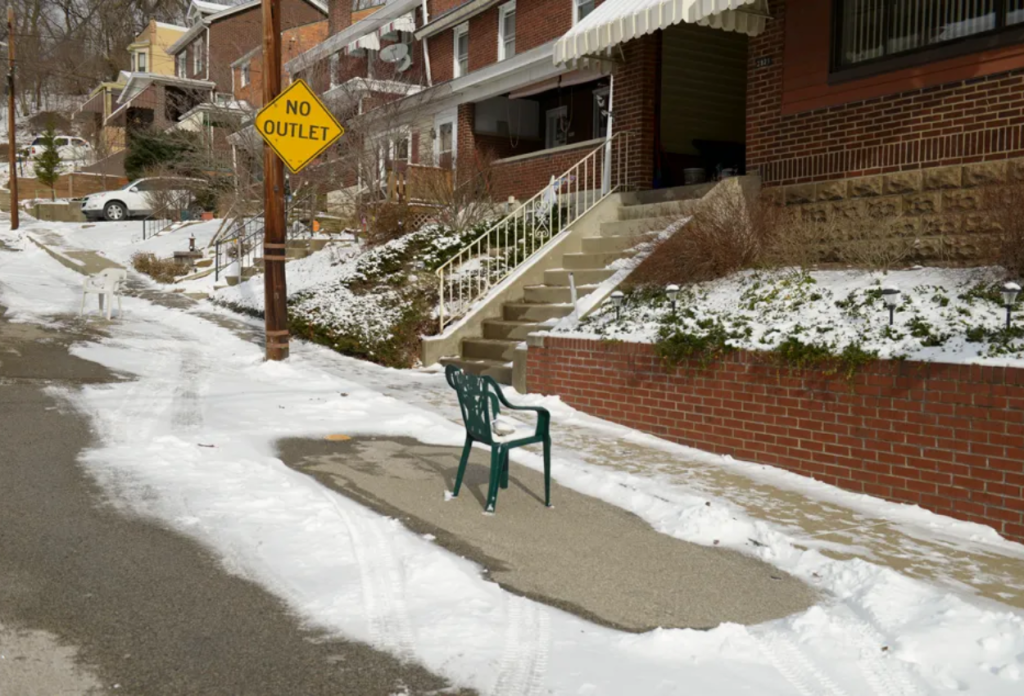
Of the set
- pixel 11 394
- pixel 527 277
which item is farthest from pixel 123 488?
pixel 527 277

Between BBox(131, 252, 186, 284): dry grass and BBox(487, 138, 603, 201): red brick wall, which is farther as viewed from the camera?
BBox(131, 252, 186, 284): dry grass

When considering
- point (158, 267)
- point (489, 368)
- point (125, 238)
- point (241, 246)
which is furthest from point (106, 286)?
point (125, 238)

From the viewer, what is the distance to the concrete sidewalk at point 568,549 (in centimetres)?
446

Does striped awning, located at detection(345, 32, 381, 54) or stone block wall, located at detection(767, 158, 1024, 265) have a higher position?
striped awning, located at detection(345, 32, 381, 54)

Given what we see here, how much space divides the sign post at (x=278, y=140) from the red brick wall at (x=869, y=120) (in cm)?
533

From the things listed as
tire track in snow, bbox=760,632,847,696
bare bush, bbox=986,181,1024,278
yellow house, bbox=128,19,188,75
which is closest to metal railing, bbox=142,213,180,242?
bare bush, bbox=986,181,1024,278

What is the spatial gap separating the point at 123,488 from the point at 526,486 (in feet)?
9.09

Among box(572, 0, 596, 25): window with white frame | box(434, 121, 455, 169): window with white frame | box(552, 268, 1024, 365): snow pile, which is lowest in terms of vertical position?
box(552, 268, 1024, 365): snow pile

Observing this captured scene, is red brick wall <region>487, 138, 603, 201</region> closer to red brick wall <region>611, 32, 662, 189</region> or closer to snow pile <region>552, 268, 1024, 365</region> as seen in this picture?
red brick wall <region>611, 32, 662, 189</region>

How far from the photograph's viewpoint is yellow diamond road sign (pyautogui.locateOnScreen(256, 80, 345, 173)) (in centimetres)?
1057

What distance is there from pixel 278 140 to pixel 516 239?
13.5ft

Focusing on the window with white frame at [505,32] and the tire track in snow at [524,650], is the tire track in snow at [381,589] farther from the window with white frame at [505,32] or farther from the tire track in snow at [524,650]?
the window with white frame at [505,32]

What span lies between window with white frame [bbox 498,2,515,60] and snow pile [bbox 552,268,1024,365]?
15.3 metres

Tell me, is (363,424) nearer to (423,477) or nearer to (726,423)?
(423,477)
